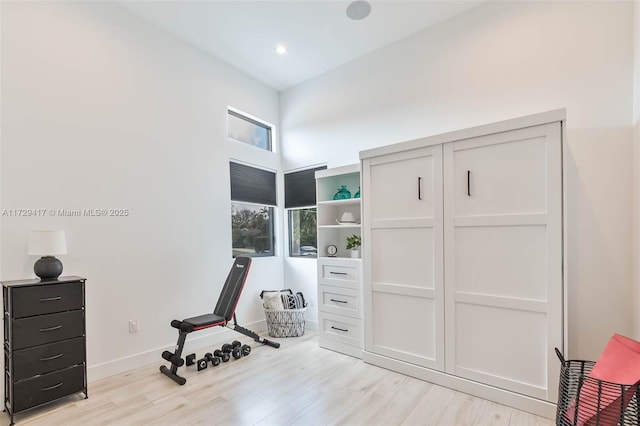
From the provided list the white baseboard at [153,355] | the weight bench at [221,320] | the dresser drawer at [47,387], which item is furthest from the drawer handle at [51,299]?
the weight bench at [221,320]

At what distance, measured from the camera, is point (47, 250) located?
221cm

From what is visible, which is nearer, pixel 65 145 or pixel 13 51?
pixel 13 51

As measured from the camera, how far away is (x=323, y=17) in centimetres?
307

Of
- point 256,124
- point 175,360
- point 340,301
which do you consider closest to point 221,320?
point 175,360

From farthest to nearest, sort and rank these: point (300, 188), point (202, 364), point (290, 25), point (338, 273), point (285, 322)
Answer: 1. point (300, 188)
2. point (285, 322)
3. point (338, 273)
4. point (290, 25)
5. point (202, 364)

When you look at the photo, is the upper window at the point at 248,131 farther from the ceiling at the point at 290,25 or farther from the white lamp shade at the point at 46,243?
the white lamp shade at the point at 46,243

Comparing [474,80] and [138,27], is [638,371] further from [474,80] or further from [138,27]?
[138,27]

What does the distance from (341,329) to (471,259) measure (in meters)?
1.50

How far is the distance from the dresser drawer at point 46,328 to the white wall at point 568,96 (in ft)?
10.2

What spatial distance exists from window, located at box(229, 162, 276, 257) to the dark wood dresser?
1.75m

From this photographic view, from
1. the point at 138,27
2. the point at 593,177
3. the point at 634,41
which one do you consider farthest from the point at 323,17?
the point at 593,177

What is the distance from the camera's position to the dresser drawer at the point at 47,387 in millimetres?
2047

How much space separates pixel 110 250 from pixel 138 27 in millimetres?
2130

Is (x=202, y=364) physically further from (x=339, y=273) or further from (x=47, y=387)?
(x=339, y=273)
